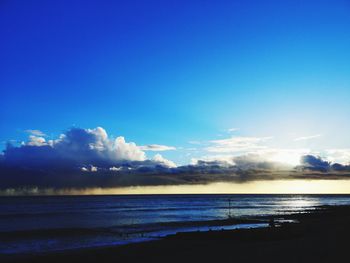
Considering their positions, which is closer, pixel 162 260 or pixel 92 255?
pixel 162 260

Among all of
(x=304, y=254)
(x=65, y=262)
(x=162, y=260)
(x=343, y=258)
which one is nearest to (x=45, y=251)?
(x=65, y=262)

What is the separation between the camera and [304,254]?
22.3 metres

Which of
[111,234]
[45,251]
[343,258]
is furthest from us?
[111,234]

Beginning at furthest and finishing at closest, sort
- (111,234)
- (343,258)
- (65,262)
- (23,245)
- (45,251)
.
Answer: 1. (111,234)
2. (23,245)
3. (45,251)
4. (65,262)
5. (343,258)

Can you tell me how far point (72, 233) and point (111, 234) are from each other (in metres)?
5.09

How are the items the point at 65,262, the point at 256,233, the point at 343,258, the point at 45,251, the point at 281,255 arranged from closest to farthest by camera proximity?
1. the point at 343,258
2. the point at 281,255
3. the point at 65,262
4. the point at 45,251
5. the point at 256,233

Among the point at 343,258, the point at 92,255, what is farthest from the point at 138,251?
the point at 343,258

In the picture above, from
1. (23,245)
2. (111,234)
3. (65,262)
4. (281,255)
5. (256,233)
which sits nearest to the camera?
(281,255)

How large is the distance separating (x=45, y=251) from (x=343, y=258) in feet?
73.9

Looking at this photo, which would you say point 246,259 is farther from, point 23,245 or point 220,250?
point 23,245

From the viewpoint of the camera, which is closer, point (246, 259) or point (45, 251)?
point (246, 259)

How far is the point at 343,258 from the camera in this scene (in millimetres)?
20141

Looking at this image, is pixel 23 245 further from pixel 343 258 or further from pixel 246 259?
pixel 343 258

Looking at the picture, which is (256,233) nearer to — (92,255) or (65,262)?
(92,255)
